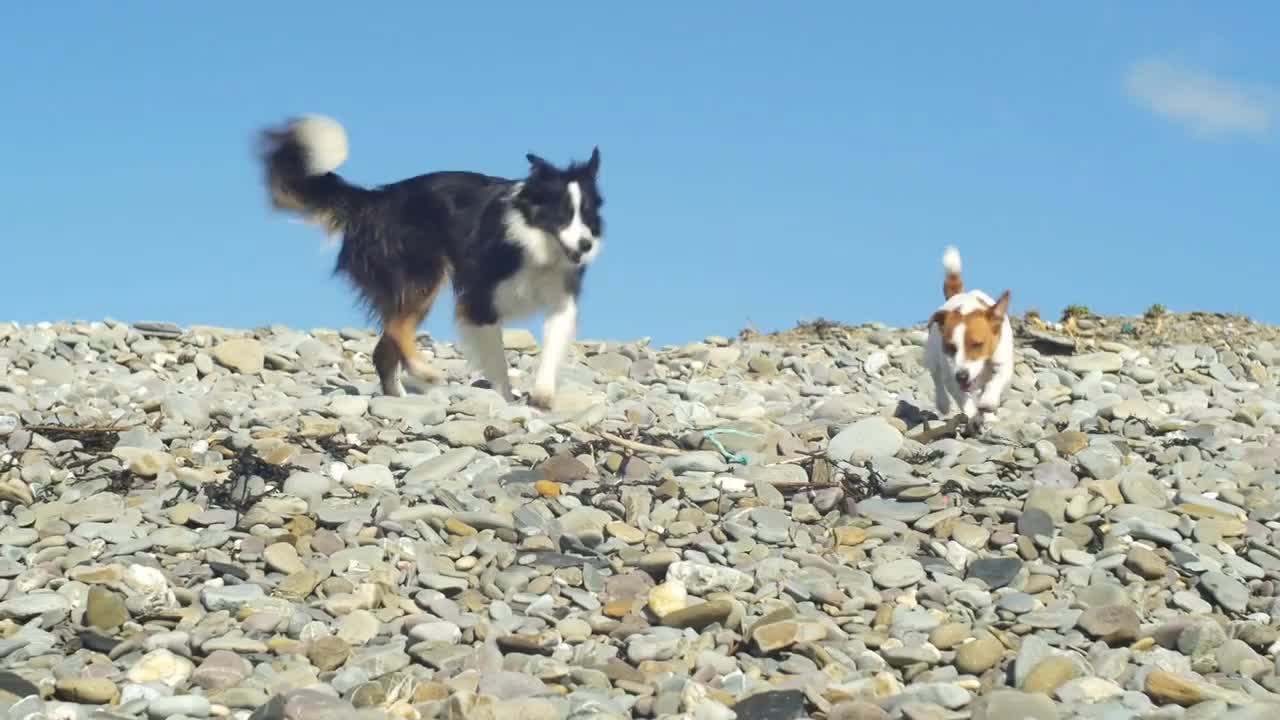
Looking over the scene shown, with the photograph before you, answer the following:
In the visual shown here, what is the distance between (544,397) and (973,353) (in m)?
2.87

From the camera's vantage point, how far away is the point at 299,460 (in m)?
7.86

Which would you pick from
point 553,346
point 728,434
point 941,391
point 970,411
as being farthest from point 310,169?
point 970,411

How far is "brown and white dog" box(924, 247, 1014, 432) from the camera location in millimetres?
9227

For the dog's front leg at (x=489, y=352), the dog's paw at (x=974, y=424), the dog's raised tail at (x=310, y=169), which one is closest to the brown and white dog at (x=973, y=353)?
the dog's paw at (x=974, y=424)

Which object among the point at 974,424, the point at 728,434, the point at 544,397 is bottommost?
the point at 728,434

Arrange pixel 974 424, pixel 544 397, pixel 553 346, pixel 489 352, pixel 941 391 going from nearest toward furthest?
1. pixel 974 424
2. pixel 941 391
3. pixel 544 397
4. pixel 553 346
5. pixel 489 352

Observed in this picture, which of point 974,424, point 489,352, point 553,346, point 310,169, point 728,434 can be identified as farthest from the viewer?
point 310,169

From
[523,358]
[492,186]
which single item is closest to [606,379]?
[523,358]

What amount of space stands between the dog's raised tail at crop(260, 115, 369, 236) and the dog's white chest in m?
1.38

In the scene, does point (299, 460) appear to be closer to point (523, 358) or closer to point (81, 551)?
point (81, 551)

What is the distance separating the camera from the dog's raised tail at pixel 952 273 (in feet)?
34.6

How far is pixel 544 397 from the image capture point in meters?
10.1

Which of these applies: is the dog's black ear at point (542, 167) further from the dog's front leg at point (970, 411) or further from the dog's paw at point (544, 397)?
the dog's front leg at point (970, 411)

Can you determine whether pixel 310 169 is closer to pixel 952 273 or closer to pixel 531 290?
pixel 531 290
